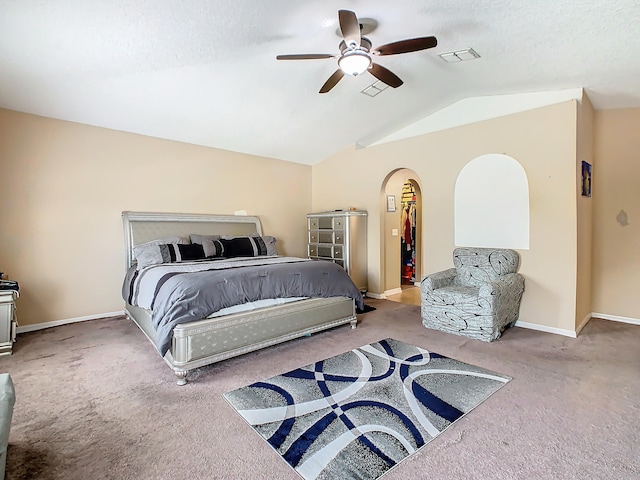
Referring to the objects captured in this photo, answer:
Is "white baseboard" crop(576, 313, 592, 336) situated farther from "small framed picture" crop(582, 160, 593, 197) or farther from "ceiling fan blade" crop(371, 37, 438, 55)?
"ceiling fan blade" crop(371, 37, 438, 55)

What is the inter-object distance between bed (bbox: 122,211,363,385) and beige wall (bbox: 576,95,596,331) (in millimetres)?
2742

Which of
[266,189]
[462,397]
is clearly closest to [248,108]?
[266,189]

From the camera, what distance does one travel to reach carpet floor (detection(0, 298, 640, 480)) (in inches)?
67.1

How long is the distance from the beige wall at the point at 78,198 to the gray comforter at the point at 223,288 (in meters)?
0.84

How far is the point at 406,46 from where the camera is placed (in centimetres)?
255

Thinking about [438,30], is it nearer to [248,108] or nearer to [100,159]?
[248,108]

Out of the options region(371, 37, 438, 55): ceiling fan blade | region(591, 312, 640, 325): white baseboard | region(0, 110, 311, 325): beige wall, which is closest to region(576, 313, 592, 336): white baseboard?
region(591, 312, 640, 325): white baseboard

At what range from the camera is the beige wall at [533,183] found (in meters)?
3.76

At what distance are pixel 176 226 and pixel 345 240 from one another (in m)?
2.78

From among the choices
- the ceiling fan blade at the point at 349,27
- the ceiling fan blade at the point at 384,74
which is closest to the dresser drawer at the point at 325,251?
the ceiling fan blade at the point at 384,74

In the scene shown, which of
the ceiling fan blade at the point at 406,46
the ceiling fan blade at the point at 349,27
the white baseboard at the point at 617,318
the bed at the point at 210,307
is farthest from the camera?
the white baseboard at the point at 617,318

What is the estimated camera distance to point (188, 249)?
4.40 m

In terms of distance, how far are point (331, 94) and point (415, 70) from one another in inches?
41.6

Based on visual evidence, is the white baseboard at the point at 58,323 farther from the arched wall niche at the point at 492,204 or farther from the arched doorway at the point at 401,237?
the arched wall niche at the point at 492,204
